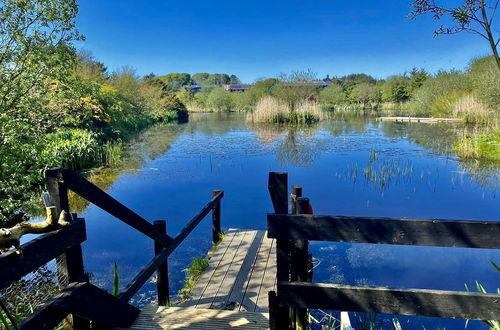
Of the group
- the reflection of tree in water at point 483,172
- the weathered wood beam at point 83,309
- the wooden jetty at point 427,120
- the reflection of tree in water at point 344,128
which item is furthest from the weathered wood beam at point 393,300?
the wooden jetty at point 427,120

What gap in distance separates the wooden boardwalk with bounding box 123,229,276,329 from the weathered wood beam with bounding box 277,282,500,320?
2.54 feet

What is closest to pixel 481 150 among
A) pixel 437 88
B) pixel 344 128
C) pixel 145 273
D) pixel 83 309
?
→ pixel 344 128

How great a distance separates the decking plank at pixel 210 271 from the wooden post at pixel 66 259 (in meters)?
1.66

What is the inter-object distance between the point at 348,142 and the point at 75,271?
1853 centimetres

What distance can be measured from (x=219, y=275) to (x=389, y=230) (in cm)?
286

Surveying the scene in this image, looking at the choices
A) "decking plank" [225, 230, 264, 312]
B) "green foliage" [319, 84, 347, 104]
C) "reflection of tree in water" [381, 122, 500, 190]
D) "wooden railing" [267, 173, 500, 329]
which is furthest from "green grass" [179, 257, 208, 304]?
"green foliage" [319, 84, 347, 104]

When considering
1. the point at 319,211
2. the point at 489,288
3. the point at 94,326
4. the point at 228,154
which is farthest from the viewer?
the point at 228,154

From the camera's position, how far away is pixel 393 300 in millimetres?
2035

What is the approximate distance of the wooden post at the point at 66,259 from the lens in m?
1.95

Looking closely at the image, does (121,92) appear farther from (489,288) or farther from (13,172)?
(489,288)

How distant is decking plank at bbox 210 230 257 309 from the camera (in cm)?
373

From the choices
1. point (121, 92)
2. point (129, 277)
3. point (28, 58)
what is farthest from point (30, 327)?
point (121, 92)

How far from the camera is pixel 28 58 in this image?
6188 millimetres

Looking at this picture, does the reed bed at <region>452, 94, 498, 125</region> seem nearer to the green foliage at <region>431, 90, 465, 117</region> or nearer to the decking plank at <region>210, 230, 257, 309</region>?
the green foliage at <region>431, 90, 465, 117</region>
